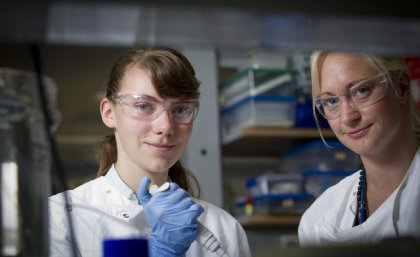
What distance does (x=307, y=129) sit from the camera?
2.73 meters

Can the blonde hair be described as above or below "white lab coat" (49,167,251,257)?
above

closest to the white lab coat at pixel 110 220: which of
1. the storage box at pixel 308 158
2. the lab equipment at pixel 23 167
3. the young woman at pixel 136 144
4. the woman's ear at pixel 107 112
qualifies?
the young woman at pixel 136 144

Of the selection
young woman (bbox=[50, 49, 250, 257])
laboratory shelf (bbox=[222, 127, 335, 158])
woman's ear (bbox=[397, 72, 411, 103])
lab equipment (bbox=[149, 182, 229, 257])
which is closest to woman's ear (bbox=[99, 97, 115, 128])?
young woman (bbox=[50, 49, 250, 257])

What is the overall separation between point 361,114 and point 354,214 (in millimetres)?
224

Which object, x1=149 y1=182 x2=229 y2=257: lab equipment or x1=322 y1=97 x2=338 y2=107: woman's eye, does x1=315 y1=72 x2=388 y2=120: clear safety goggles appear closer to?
x1=322 y1=97 x2=338 y2=107: woman's eye

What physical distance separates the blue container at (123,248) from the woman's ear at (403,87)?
826mm

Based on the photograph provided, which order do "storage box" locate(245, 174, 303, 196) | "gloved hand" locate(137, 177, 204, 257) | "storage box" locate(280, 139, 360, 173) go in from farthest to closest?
"storage box" locate(245, 174, 303, 196) → "storage box" locate(280, 139, 360, 173) → "gloved hand" locate(137, 177, 204, 257)

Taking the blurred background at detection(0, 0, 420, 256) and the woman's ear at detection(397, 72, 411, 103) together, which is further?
the woman's ear at detection(397, 72, 411, 103)

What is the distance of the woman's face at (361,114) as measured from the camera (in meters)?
1.26

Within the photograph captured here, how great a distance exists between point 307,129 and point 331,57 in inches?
56.5

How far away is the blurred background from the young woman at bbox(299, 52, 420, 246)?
0.10m

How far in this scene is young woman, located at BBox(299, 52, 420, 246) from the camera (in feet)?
4.13

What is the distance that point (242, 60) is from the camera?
272 cm

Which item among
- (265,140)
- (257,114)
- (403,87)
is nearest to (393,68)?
(403,87)
